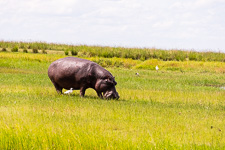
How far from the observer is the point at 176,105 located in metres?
13.8

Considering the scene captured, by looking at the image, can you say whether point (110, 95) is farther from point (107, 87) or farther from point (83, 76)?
point (83, 76)

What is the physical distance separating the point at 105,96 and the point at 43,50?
29.1 meters

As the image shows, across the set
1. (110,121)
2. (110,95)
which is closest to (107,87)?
(110,95)

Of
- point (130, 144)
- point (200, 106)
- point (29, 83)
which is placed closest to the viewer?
point (130, 144)

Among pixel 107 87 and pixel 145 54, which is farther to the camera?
pixel 145 54

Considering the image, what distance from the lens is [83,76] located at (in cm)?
1395

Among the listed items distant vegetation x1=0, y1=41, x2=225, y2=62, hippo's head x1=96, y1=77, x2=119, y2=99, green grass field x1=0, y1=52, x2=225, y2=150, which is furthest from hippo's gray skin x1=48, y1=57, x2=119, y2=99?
distant vegetation x1=0, y1=41, x2=225, y2=62

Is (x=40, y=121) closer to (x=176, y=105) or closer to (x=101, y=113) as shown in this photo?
(x=101, y=113)

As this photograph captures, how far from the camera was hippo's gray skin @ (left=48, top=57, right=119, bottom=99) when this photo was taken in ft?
45.2

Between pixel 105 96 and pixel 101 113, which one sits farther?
pixel 105 96

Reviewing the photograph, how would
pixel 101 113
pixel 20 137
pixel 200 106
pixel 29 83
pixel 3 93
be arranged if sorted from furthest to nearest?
pixel 29 83 < pixel 3 93 < pixel 200 106 < pixel 101 113 < pixel 20 137

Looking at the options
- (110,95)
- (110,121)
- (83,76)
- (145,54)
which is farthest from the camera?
(145,54)

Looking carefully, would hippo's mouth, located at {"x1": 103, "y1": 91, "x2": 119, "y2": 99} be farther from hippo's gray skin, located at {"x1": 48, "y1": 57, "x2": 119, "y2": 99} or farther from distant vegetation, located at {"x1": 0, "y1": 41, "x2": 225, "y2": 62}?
distant vegetation, located at {"x1": 0, "y1": 41, "x2": 225, "y2": 62}

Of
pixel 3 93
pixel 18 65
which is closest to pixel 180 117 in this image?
pixel 3 93
